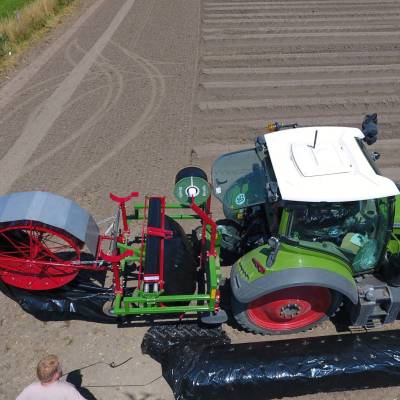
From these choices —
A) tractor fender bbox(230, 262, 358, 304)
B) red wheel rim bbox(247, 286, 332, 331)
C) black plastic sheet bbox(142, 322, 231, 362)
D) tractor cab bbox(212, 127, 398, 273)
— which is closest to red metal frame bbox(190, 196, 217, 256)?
tractor cab bbox(212, 127, 398, 273)

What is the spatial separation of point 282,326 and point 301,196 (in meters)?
1.65

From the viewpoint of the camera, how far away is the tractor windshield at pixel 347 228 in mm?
4352

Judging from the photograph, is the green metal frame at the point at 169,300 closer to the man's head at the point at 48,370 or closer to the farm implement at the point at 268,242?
the farm implement at the point at 268,242

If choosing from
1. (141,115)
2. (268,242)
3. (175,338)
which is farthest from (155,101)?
(175,338)

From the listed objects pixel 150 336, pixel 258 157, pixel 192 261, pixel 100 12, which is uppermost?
pixel 100 12

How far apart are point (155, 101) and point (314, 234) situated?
20.5ft

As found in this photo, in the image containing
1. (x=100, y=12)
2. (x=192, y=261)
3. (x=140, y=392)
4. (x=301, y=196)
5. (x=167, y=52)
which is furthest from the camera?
(x=100, y=12)

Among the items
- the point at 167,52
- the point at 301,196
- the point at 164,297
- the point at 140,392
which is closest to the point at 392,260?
the point at 301,196

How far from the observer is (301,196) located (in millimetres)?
4086

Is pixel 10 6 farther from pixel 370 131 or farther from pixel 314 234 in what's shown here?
pixel 314 234

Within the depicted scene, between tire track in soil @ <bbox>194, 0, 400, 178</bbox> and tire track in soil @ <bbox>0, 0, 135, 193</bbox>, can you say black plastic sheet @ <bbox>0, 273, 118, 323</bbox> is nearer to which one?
tire track in soil @ <bbox>0, 0, 135, 193</bbox>

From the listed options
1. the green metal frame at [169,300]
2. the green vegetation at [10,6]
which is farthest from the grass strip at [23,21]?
the green metal frame at [169,300]

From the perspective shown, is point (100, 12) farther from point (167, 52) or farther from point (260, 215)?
point (260, 215)

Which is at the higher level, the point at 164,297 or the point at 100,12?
the point at 100,12
